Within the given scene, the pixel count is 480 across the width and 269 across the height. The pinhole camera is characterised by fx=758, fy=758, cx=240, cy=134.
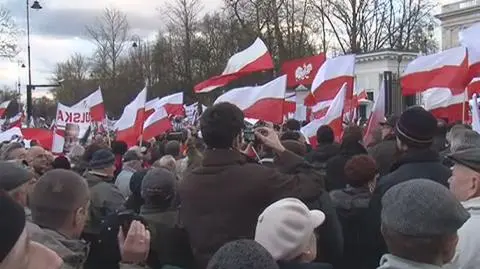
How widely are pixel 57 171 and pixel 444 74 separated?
7.37m

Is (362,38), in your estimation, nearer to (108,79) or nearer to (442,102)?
(108,79)

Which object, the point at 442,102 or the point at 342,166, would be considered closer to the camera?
the point at 342,166

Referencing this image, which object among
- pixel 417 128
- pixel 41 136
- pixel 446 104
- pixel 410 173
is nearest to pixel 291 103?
pixel 41 136

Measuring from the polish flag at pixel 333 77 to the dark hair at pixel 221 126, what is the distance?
22.8 ft

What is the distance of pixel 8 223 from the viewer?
2336 mm

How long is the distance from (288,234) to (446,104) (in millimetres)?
8543

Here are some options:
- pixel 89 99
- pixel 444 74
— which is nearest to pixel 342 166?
pixel 444 74

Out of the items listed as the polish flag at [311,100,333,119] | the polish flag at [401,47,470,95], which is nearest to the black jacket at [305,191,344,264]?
the polish flag at [401,47,470,95]

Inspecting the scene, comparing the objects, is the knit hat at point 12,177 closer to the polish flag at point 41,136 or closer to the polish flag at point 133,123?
the polish flag at point 133,123

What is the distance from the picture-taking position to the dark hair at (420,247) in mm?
2621

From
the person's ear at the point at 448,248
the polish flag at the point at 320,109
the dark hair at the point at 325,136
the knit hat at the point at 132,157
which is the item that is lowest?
the person's ear at the point at 448,248

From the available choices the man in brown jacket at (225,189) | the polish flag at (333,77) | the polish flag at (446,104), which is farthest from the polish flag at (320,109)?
the man in brown jacket at (225,189)

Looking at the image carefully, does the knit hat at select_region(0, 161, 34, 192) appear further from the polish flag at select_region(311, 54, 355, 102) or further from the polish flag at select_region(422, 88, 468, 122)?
the polish flag at select_region(422, 88, 468, 122)

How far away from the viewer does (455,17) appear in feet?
261
